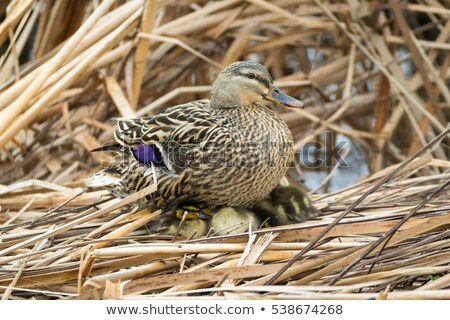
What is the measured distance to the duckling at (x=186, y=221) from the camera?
269cm

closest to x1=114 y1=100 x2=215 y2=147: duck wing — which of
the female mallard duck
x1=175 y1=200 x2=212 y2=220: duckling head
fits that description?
the female mallard duck

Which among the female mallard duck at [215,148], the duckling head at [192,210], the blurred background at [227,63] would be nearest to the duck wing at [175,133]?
the female mallard duck at [215,148]

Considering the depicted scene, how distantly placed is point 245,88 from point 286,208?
18.0 inches

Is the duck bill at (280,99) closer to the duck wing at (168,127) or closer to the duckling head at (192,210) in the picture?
the duck wing at (168,127)

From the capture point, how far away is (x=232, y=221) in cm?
272

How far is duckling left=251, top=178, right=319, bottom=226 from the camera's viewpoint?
2.81 m

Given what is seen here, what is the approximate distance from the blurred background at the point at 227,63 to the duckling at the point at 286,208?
50 cm

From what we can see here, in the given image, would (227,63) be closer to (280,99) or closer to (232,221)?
(280,99)

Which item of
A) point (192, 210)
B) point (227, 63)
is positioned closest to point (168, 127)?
point (192, 210)

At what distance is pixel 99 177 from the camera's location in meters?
3.01

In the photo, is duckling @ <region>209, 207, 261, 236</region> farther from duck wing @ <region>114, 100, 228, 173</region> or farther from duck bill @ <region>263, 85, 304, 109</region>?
duck bill @ <region>263, 85, 304, 109</region>

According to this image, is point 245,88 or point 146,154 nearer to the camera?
point 146,154
